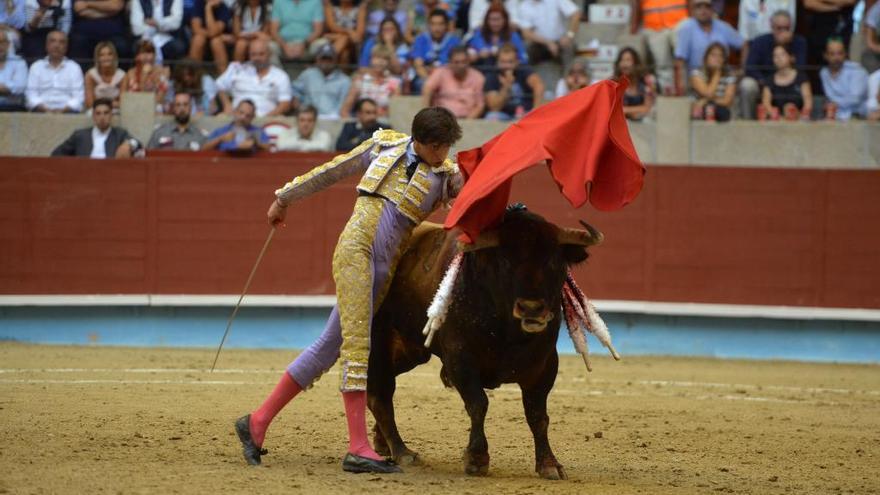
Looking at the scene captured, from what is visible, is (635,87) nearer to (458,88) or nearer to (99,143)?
(458,88)

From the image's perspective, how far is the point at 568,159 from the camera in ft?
15.7

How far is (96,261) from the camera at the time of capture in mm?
10562

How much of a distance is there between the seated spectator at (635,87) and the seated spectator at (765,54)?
29.4 inches

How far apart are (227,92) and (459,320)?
6703mm

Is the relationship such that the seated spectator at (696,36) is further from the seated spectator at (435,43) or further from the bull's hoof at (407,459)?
the bull's hoof at (407,459)

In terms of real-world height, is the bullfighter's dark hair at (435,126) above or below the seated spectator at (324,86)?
above

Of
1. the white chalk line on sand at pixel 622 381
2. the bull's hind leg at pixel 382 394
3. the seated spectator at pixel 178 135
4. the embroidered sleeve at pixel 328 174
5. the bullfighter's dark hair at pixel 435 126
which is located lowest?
the white chalk line on sand at pixel 622 381

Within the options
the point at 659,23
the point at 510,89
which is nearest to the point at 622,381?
the point at 510,89

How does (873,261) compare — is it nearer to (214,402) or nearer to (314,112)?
(314,112)

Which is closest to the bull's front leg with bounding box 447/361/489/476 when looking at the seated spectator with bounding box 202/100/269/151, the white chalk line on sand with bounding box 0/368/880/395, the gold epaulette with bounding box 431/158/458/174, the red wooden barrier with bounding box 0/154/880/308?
the gold epaulette with bounding box 431/158/458/174

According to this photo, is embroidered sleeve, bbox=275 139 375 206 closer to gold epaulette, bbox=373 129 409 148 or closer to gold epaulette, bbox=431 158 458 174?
gold epaulette, bbox=373 129 409 148

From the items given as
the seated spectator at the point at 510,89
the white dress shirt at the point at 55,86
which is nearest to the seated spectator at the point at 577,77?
the seated spectator at the point at 510,89

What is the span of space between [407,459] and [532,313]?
0.90 meters

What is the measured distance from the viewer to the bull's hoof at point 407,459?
17.2 ft
